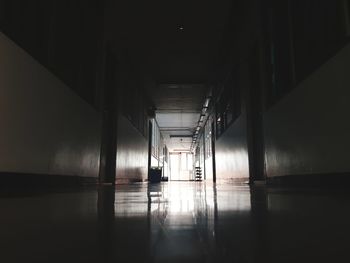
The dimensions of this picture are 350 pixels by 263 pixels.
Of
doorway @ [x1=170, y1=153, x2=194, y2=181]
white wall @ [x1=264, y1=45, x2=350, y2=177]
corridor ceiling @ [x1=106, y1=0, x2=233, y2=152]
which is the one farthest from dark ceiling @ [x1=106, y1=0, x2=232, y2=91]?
doorway @ [x1=170, y1=153, x2=194, y2=181]

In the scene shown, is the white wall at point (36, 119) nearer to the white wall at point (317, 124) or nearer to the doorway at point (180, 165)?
the white wall at point (317, 124)

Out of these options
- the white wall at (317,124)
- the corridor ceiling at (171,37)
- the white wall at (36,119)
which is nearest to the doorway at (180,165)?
the corridor ceiling at (171,37)

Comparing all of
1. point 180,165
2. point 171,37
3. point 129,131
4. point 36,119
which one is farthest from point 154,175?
point 180,165

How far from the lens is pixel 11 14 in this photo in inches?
132

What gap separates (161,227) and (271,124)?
16.9 ft

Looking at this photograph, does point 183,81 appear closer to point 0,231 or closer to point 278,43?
point 278,43

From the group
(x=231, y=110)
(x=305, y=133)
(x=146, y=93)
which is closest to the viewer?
(x=305, y=133)

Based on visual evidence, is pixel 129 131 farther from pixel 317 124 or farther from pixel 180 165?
pixel 180 165

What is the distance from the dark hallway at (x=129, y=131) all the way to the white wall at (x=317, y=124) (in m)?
0.02

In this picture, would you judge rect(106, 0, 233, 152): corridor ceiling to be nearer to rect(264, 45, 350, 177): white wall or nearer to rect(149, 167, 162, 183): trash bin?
rect(264, 45, 350, 177): white wall

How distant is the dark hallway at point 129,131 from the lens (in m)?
0.54

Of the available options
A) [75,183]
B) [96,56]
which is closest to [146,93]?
[96,56]

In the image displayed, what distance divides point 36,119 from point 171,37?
477 cm

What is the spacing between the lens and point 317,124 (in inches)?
141
